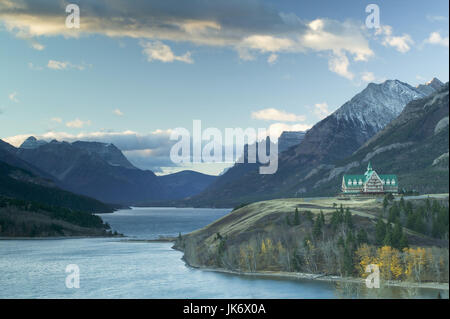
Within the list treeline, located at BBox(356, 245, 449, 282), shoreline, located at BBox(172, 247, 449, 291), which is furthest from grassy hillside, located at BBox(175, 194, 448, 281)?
shoreline, located at BBox(172, 247, 449, 291)

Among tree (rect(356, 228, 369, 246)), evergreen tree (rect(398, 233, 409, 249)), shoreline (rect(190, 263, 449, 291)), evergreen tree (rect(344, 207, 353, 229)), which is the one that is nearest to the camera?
shoreline (rect(190, 263, 449, 291))

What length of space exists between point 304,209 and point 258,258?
40.9 m

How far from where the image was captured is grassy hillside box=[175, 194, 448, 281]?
120 m

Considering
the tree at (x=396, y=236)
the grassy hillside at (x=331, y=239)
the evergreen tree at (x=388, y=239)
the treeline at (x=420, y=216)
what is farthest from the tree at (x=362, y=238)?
the tree at (x=396, y=236)

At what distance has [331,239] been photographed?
148 metres

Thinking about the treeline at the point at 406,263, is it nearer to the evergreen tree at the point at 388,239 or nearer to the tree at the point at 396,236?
the evergreen tree at the point at 388,239

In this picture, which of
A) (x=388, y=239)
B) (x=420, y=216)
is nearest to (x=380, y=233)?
(x=388, y=239)

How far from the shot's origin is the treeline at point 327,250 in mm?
117188

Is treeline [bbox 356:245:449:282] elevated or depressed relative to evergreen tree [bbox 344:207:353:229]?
depressed

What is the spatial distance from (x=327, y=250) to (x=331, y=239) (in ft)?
32.6

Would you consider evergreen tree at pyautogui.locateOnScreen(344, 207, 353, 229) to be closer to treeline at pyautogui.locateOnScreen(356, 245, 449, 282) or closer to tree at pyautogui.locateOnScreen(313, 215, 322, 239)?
tree at pyautogui.locateOnScreen(313, 215, 322, 239)
